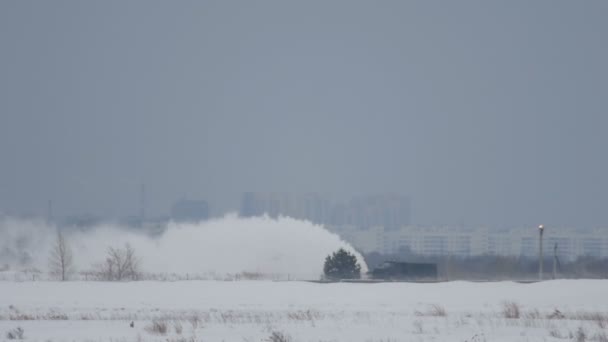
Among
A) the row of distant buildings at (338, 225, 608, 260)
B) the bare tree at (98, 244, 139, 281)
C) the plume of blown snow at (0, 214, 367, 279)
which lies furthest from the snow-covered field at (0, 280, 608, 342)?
the row of distant buildings at (338, 225, 608, 260)

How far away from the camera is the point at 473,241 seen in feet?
605

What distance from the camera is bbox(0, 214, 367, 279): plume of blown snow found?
7049 cm

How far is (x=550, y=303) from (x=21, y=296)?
953 inches

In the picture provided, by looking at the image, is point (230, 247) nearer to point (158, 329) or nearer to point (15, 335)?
point (158, 329)

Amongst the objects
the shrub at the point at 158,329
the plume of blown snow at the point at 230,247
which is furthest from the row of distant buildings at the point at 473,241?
the shrub at the point at 158,329

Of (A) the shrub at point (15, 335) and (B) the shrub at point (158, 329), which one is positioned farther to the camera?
(B) the shrub at point (158, 329)

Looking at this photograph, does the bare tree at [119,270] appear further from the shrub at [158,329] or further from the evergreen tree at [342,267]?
the shrub at [158,329]

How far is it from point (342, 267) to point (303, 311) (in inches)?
755

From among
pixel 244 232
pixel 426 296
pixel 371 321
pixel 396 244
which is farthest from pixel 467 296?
pixel 396 244

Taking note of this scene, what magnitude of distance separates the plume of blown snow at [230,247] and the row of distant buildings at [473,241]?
85198mm

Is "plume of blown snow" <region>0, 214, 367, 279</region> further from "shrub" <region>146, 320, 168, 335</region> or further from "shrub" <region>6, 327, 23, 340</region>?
"shrub" <region>6, 327, 23, 340</region>

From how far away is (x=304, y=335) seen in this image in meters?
25.5

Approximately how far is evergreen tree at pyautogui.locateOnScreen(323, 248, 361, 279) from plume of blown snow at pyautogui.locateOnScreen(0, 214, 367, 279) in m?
7.55

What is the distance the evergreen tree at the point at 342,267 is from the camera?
181 ft
